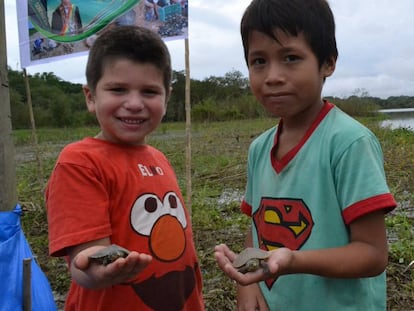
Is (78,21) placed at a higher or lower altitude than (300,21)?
higher

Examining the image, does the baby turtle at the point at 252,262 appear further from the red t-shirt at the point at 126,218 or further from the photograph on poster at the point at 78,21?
the photograph on poster at the point at 78,21

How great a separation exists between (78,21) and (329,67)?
2.27 metres

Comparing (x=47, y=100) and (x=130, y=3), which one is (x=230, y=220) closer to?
(x=130, y=3)

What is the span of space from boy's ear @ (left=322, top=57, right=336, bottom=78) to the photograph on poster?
1.66 metres

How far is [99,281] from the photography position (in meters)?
1.01

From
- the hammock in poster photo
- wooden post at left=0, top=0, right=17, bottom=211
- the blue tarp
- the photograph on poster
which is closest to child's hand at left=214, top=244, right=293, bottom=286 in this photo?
the blue tarp

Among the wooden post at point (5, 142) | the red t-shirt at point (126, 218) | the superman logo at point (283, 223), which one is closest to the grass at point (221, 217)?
the wooden post at point (5, 142)

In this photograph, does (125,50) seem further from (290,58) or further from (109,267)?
(109,267)

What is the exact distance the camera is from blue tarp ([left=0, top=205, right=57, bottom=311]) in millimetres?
1933

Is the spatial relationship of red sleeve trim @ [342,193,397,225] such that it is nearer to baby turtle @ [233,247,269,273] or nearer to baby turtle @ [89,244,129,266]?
baby turtle @ [233,247,269,273]

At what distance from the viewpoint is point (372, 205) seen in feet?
3.17

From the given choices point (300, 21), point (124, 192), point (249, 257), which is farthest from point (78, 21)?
point (249, 257)

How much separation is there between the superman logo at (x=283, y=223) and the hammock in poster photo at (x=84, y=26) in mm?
1944

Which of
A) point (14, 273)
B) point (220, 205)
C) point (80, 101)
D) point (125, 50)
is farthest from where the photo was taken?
point (80, 101)
